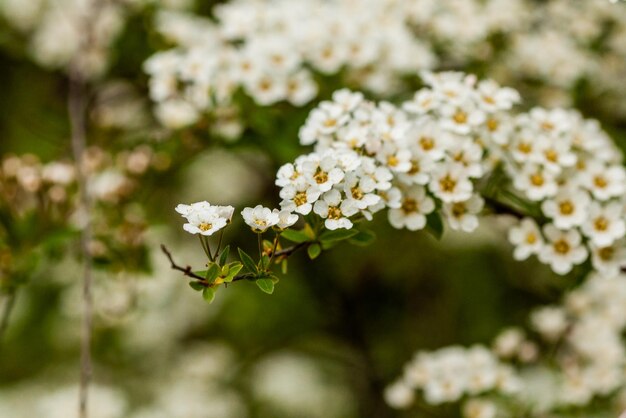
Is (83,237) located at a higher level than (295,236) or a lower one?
higher

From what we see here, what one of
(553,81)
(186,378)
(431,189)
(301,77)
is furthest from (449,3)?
(186,378)

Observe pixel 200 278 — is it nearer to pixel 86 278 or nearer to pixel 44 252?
pixel 86 278

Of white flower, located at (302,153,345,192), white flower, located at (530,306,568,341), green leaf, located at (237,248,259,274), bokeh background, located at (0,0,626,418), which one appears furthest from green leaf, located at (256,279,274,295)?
white flower, located at (530,306,568,341)

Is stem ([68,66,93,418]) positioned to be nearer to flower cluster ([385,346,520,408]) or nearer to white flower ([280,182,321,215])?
white flower ([280,182,321,215])

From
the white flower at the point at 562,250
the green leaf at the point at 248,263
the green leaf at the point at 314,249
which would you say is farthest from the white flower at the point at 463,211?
the green leaf at the point at 248,263

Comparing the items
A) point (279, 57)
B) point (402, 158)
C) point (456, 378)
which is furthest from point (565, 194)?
point (279, 57)

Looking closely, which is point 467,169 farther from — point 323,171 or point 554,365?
point 554,365
